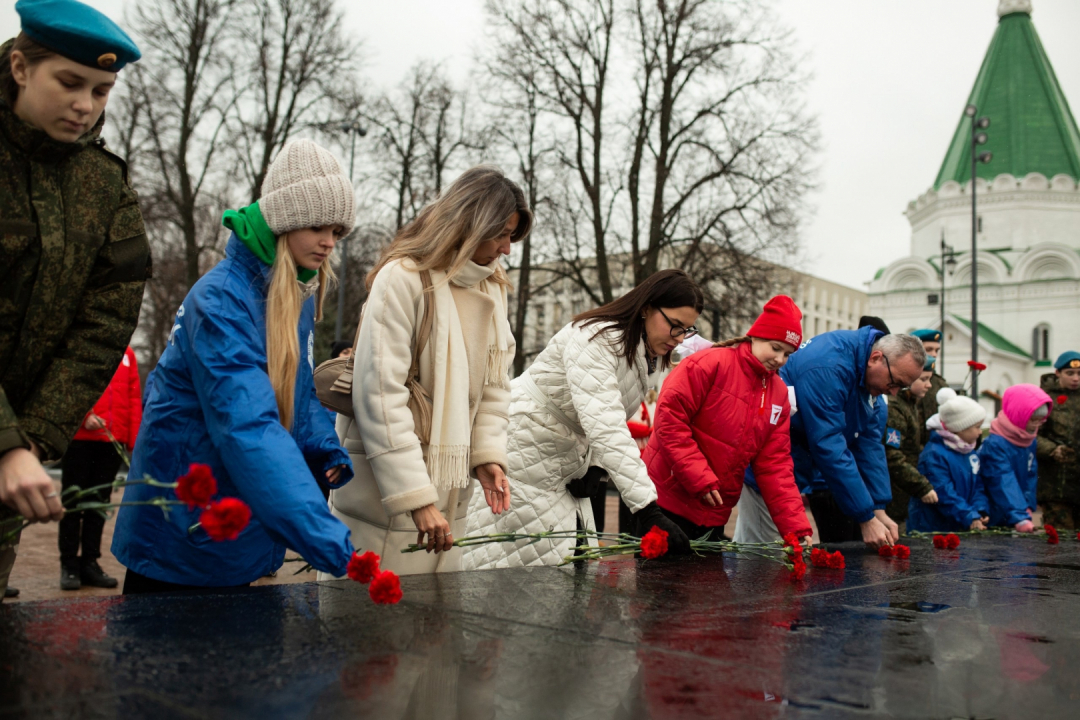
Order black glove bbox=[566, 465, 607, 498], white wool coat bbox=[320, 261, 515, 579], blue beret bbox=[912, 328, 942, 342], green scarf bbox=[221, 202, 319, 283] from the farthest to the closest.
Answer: blue beret bbox=[912, 328, 942, 342] → black glove bbox=[566, 465, 607, 498] → white wool coat bbox=[320, 261, 515, 579] → green scarf bbox=[221, 202, 319, 283]

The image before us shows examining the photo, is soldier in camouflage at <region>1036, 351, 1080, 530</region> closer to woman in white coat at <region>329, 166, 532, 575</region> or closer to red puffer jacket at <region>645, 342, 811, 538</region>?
red puffer jacket at <region>645, 342, 811, 538</region>

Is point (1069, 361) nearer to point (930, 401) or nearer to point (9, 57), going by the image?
point (930, 401)

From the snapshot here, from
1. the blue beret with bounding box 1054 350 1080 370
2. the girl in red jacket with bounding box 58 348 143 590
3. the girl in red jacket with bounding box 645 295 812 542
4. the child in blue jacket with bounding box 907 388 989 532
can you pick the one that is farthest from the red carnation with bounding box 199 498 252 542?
the blue beret with bounding box 1054 350 1080 370

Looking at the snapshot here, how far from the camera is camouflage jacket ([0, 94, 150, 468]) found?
2.26 metres

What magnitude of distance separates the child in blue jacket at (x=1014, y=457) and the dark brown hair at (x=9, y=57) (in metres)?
6.70

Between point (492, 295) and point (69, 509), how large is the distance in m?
→ 1.69

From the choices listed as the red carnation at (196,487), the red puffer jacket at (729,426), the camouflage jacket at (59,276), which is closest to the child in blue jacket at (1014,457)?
the red puffer jacket at (729,426)

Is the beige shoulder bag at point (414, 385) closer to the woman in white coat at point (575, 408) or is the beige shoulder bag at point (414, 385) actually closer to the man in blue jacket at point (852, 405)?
the woman in white coat at point (575, 408)

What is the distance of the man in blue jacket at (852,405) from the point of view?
480cm

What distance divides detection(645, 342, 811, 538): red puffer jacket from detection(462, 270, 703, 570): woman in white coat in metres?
0.22

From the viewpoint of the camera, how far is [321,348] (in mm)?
30672

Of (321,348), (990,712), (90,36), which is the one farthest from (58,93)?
(321,348)

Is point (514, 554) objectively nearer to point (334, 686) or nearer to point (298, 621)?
point (298, 621)

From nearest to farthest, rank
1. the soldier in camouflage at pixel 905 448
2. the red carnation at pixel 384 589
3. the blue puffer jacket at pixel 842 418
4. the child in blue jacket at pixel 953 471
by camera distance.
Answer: the red carnation at pixel 384 589 < the blue puffer jacket at pixel 842 418 < the soldier in camouflage at pixel 905 448 < the child in blue jacket at pixel 953 471
